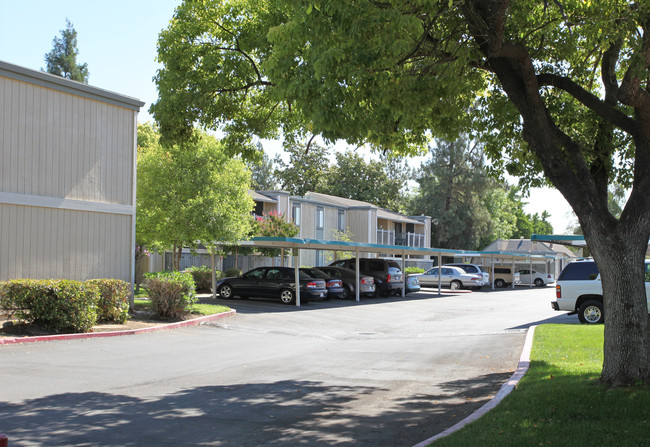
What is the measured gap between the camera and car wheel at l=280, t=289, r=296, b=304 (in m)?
25.0

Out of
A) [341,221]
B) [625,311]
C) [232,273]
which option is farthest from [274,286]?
[341,221]

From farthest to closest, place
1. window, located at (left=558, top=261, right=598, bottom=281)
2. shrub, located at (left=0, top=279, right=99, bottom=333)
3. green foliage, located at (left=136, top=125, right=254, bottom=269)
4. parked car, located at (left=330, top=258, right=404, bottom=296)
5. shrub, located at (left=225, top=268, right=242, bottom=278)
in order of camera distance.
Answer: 1. shrub, located at (left=225, top=268, right=242, bottom=278)
2. parked car, located at (left=330, top=258, right=404, bottom=296)
3. green foliage, located at (left=136, top=125, right=254, bottom=269)
4. window, located at (left=558, top=261, right=598, bottom=281)
5. shrub, located at (left=0, top=279, right=99, bottom=333)

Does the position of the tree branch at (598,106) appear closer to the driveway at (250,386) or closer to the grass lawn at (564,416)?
the grass lawn at (564,416)

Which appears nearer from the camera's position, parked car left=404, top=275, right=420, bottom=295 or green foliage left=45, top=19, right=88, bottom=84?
parked car left=404, top=275, right=420, bottom=295

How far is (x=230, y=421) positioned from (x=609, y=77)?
7.21 m

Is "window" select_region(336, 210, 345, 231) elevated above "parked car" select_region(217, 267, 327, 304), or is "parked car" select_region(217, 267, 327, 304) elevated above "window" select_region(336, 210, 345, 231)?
"window" select_region(336, 210, 345, 231)

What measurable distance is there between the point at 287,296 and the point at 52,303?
12141 millimetres

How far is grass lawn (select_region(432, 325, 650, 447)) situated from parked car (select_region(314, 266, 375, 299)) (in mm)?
19902

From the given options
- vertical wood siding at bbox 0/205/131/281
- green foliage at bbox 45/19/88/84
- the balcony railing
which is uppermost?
green foliage at bbox 45/19/88/84

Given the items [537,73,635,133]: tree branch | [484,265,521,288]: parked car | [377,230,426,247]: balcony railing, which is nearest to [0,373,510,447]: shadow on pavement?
[537,73,635,133]: tree branch

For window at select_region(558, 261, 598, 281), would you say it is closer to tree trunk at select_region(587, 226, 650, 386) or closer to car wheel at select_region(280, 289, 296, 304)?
car wheel at select_region(280, 289, 296, 304)

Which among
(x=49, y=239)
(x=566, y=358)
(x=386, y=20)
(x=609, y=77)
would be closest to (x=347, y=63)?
(x=386, y=20)

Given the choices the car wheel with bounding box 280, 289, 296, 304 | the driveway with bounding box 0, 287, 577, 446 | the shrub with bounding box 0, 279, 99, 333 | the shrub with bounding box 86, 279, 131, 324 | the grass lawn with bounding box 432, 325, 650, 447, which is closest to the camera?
the grass lawn with bounding box 432, 325, 650, 447

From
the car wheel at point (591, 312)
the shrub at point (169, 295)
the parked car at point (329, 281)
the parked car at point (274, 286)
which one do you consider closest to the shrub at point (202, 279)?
the parked car at point (274, 286)
